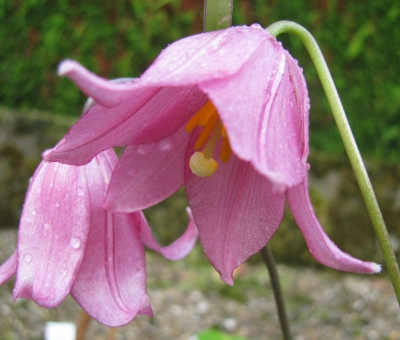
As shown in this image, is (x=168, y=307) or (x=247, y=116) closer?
(x=247, y=116)

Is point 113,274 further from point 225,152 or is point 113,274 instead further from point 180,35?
point 180,35

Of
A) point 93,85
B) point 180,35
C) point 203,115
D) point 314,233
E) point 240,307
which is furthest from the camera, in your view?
point 180,35

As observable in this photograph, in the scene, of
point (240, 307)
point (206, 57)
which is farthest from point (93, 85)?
point (240, 307)

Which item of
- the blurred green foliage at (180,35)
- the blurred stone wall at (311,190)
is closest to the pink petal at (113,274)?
the blurred stone wall at (311,190)

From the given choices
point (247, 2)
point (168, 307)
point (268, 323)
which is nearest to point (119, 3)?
point (247, 2)

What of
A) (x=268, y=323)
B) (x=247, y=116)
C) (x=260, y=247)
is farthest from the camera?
(x=268, y=323)

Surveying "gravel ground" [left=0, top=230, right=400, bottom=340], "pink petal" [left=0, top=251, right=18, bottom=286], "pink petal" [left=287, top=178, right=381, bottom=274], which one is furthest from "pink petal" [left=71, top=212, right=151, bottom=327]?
"gravel ground" [left=0, top=230, right=400, bottom=340]

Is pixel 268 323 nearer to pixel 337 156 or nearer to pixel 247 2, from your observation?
pixel 337 156
